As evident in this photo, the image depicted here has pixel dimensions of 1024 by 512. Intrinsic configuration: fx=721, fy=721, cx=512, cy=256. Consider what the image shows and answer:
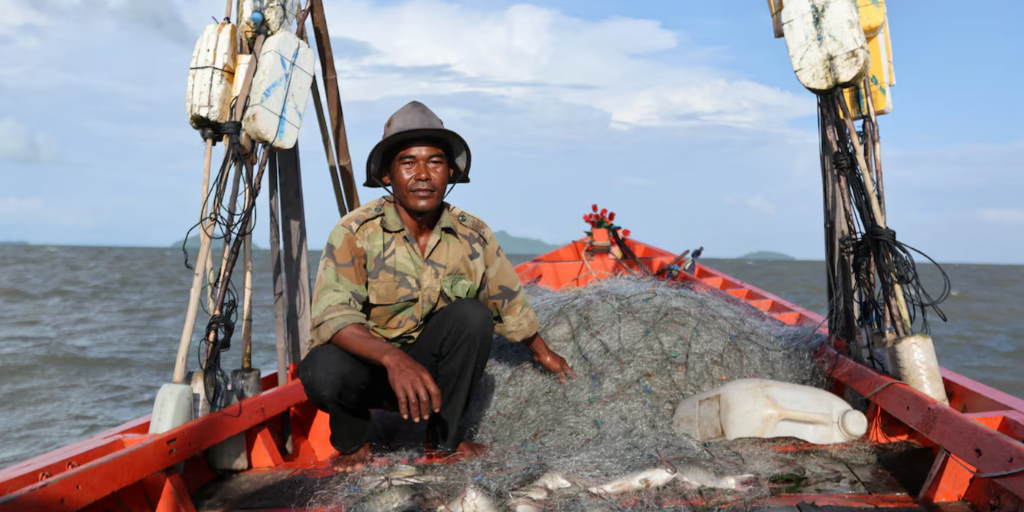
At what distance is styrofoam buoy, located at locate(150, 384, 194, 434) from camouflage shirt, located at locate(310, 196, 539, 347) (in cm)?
50

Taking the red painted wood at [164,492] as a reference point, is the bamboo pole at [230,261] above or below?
above

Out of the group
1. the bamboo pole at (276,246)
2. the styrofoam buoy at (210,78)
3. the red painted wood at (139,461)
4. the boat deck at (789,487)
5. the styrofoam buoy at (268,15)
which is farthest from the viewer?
the bamboo pole at (276,246)

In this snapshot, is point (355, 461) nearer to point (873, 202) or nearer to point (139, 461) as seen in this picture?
point (139, 461)

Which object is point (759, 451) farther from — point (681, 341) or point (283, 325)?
point (283, 325)

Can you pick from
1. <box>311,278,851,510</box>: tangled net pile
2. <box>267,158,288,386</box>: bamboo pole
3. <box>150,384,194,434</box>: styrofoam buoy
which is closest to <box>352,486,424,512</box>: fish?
<box>311,278,851,510</box>: tangled net pile

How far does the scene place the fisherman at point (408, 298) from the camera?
2.74m

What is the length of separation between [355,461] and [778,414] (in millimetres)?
1688

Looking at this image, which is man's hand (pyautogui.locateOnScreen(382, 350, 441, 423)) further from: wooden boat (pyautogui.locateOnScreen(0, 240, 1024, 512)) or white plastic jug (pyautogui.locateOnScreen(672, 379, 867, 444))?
white plastic jug (pyautogui.locateOnScreen(672, 379, 867, 444))

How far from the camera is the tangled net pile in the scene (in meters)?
2.41

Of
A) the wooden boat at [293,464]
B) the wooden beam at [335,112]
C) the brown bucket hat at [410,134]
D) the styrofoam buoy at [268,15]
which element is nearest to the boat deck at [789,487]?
the wooden boat at [293,464]

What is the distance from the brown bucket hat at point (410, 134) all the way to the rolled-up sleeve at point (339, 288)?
310 millimetres

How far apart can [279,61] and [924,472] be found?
3097 millimetres

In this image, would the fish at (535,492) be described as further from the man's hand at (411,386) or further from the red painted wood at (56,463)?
the red painted wood at (56,463)

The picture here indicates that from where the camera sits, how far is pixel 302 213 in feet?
12.9
